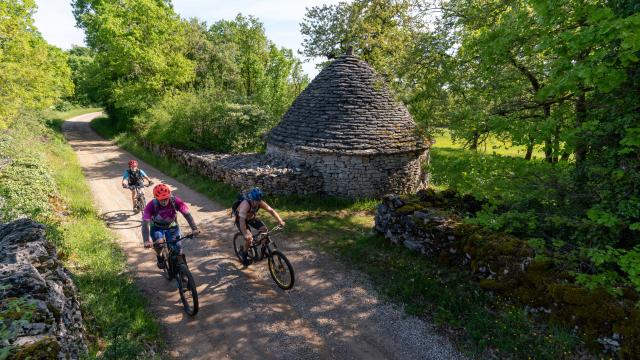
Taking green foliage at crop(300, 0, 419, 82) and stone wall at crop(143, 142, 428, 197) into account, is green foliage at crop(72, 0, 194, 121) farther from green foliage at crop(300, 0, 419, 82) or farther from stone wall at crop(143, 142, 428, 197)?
stone wall at crop(143, 142, 428, 197)

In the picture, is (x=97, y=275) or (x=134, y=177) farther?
(x=134, y=177)

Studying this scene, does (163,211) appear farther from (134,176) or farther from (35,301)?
(134,176)

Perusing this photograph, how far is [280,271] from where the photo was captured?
264 inches

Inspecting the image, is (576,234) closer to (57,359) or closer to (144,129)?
(57,359)

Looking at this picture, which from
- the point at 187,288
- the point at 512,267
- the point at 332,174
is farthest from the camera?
the point at 332,174

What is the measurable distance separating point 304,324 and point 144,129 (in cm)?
2185

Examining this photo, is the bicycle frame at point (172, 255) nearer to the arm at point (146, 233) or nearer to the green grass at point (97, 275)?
the arm at point (146, 233)

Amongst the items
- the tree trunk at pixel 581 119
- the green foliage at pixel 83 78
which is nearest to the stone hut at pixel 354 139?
the tree trunk at pixel 581 119

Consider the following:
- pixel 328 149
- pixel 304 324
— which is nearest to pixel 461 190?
pixel 304 324

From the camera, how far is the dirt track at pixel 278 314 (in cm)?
514

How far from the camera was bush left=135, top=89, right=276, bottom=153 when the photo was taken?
17.4 m

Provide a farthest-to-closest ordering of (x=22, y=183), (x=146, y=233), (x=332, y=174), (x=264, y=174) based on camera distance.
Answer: (x=332, y=174) → (x=264, y=174) → (x=22, y=183) → (x=146, y=233)

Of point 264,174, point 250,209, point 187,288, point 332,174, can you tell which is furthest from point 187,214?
point 332,174

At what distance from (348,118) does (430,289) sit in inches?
306
